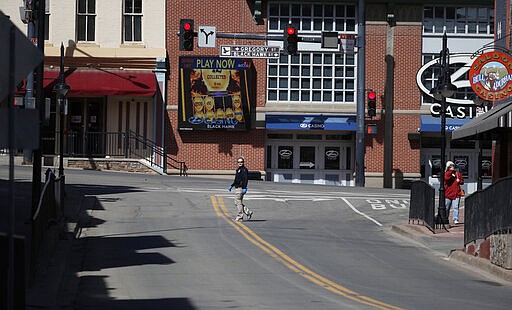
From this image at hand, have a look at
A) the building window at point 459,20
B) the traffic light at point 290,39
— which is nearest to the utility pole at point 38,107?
the traffic light at point 290,39

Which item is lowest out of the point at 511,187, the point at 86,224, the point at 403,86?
the point at 86,224

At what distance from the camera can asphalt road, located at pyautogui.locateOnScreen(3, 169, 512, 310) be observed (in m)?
12.7

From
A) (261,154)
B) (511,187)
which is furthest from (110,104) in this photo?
(511,187)

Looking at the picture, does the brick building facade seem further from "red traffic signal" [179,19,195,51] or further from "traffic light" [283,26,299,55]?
"red traffic signal" [179,19,195,51]

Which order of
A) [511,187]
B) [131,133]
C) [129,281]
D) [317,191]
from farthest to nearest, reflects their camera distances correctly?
1. [131,133]
2. [317,191]
3. [511,187]
4. [129,281]

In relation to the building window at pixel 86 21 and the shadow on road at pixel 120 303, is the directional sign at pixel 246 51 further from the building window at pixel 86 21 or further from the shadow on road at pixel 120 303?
Result: the shadow on road at pixel 120 303

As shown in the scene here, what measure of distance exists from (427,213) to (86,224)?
9.25 meters

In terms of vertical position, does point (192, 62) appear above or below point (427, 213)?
above

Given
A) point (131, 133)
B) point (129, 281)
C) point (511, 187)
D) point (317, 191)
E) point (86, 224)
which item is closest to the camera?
point (129, 281)

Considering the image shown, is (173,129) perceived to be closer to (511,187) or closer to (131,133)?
(131,133)

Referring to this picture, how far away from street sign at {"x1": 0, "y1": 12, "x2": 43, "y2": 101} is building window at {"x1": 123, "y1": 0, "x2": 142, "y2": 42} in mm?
34769

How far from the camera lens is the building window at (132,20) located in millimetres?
42562

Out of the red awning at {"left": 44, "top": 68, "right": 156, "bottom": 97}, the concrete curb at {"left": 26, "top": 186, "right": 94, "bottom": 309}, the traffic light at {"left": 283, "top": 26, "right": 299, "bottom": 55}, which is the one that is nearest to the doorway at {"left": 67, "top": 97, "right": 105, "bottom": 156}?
the red awning at {"left": 44, "top": 68, "right": 156, "bottom": 97}

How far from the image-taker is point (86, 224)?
77.5 ft
